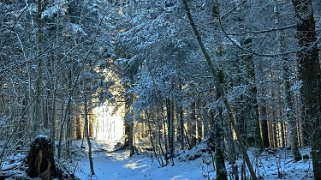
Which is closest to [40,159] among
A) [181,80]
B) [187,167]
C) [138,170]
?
[187,167]

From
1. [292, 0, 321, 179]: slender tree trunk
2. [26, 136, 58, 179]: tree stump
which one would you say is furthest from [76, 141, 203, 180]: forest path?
[292, 0, 321, 179]: slender tree trunk

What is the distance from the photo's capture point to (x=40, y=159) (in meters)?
9.41

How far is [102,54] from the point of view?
23.8m

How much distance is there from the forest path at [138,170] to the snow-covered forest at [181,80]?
0.08 meters

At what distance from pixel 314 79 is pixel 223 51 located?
3.62 m

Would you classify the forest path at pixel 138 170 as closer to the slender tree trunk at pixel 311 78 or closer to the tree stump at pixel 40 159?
the tree stump at pixel 40 159

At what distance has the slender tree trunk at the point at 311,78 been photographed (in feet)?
22.9

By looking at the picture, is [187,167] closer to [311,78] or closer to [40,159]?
[40,159]

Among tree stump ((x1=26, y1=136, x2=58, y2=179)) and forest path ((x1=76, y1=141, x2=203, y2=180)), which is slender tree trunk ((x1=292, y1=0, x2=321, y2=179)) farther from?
tree stump ((x1=26, y1=136, x2=58, y2=179))

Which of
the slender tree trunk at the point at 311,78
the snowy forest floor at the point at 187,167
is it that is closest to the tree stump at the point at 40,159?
the snowy forest floor at the point at 187,167

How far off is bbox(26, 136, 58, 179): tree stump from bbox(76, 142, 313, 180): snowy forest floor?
4.04 metres

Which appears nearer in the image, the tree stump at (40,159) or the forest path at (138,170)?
the tree stump at (40,159)

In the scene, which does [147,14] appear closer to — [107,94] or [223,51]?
[223,51]

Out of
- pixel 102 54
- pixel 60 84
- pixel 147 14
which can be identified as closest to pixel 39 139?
pixel 147 14
